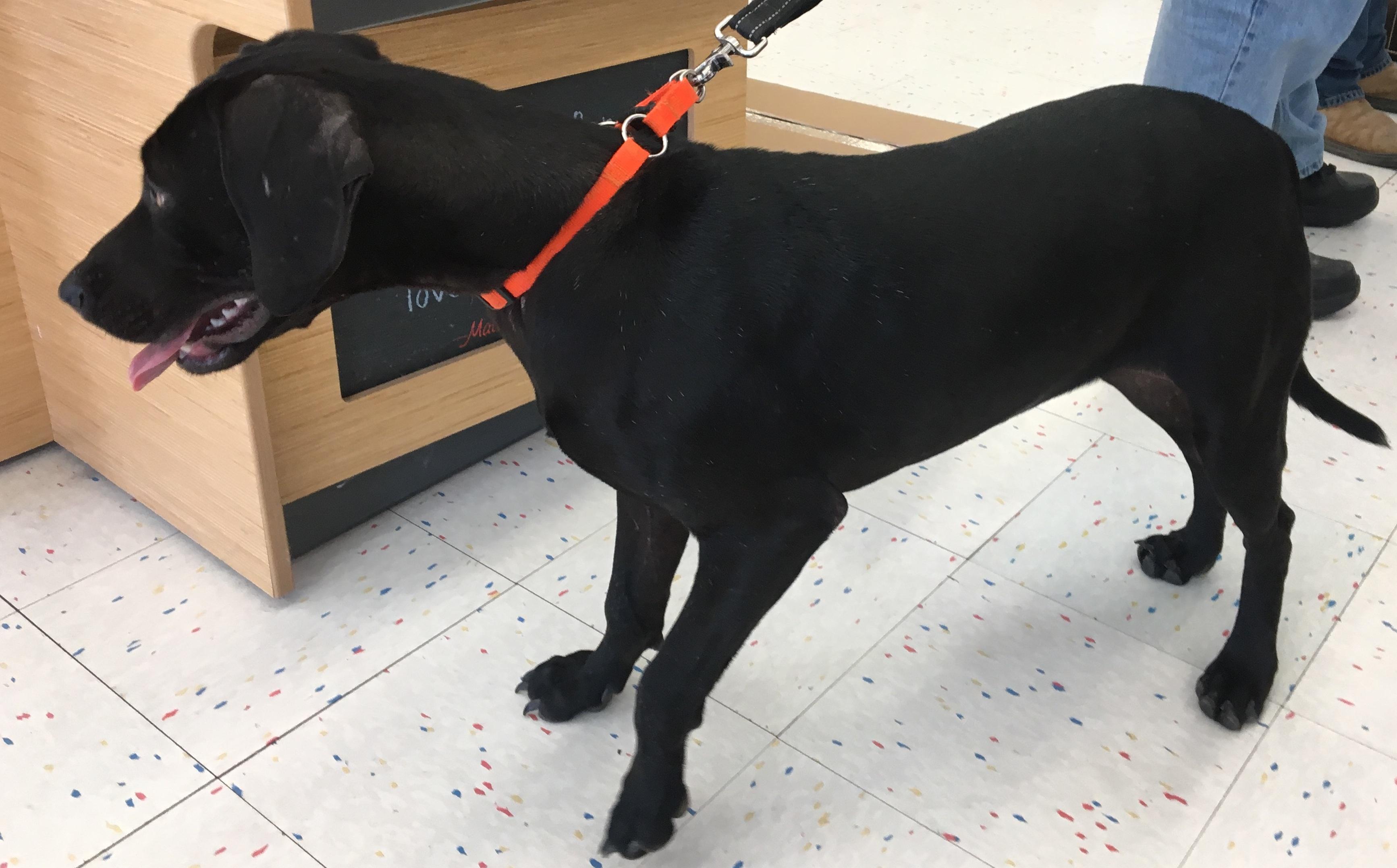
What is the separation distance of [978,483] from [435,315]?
1.03 m

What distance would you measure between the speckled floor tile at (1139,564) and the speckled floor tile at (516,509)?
27.1 inches

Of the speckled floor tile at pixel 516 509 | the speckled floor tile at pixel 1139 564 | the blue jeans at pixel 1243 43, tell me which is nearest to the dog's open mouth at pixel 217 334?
the speckled floor tile at pixel 516 509

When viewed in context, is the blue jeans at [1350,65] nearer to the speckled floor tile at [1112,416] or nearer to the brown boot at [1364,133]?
the brown boot at [1364,133]

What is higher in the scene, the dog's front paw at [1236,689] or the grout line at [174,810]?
Answer: the dog's front paw at [1236,689]

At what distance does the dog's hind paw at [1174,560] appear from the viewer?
173 cm

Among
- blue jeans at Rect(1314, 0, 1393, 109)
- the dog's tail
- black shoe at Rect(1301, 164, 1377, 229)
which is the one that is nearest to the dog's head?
the dog's tail

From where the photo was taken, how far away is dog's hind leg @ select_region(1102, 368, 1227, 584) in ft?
4.92

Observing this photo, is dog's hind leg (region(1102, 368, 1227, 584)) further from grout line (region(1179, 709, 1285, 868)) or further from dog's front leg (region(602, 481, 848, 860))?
dog's front leg (region(602, 481, 848, 860))

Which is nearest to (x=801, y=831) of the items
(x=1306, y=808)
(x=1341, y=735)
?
(x=1306, y=808)

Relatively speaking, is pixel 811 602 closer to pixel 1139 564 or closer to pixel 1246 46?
pixel 1139 564

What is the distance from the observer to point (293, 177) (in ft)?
2.95

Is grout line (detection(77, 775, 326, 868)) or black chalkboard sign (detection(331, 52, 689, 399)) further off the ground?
black chalkboard sign (detection(331, 52, 689, 399))

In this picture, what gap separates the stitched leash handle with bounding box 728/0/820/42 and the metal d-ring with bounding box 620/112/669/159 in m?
0.22

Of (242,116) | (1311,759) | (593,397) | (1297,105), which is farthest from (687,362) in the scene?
(1297,105)
